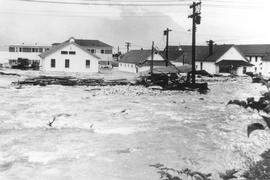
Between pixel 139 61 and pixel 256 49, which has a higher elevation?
pixel 256 49

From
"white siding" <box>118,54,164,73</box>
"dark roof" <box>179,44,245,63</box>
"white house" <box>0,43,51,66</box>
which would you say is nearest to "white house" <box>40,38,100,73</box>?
"white siding" <box>118,54,164,73</box>

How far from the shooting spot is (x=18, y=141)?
469 inches

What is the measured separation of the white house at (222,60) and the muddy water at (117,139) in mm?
40657

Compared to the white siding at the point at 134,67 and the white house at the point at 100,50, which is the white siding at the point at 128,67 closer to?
the white siding at the point at 134,67

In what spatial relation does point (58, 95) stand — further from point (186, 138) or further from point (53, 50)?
point (53, 50)

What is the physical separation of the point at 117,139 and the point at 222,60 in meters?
52.1

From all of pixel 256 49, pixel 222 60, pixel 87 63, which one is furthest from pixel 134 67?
pixel 256 49

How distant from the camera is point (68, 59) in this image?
174ft

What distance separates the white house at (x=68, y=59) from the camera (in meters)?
52.7

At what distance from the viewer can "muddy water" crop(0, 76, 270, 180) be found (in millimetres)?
9430

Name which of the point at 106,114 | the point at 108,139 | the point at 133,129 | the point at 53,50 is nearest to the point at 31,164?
the point at 108,139

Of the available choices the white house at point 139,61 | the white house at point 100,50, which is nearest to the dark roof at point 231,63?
the white house at point 139,61

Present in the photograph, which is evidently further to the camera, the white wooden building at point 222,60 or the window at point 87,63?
the white wooden building at point 222,60

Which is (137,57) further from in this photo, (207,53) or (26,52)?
(26,52)
